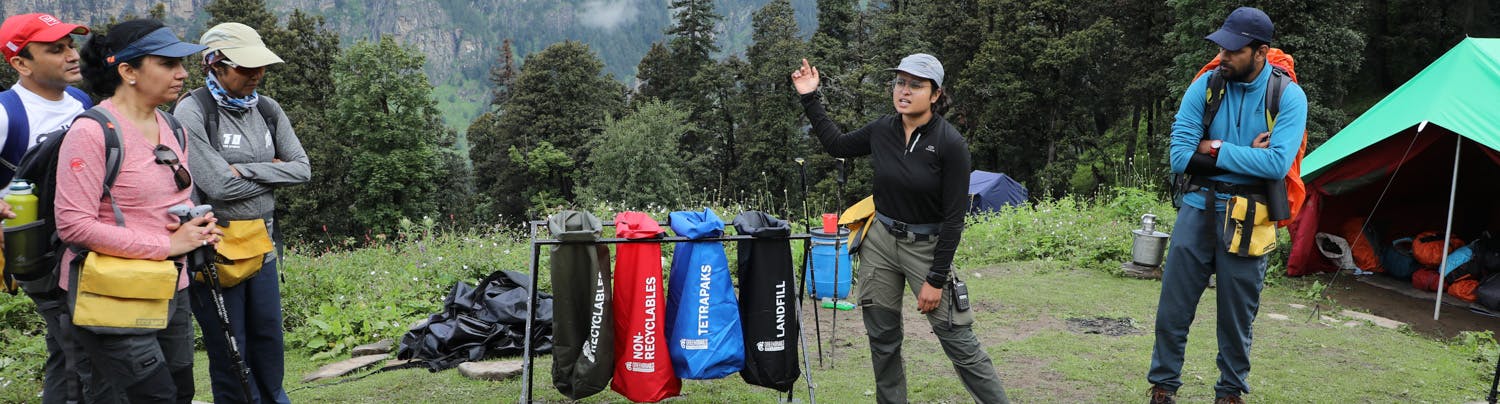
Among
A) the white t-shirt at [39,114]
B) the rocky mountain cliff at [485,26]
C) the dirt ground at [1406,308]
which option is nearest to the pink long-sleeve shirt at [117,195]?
the white t-shirt at [39,114]

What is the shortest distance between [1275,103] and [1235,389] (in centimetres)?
154

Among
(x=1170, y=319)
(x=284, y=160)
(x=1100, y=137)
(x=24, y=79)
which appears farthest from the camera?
(x=1100, y=137)

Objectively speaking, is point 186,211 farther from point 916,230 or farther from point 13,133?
point 916,230

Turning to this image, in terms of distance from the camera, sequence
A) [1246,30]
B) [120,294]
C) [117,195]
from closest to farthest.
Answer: [120,294] → [117,195] → [1246,30]

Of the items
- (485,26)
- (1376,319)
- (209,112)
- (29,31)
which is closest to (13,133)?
(29,31)

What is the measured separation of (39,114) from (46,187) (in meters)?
0.92

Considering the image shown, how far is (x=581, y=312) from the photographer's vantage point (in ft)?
13.7

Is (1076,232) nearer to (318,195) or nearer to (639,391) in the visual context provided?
(639,391)

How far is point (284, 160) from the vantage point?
163 inches

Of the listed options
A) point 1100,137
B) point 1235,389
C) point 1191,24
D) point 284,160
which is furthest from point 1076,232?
point 1100,137

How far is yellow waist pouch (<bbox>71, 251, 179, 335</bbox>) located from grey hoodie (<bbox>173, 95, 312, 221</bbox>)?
724 mm

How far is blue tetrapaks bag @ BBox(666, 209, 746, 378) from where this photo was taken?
419 cm

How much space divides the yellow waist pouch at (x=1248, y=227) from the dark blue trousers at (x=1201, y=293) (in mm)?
60

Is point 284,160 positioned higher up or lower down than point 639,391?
higher up
